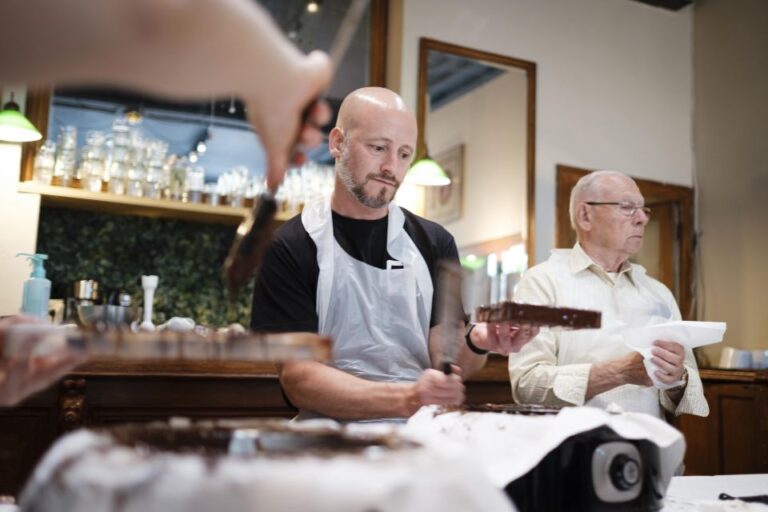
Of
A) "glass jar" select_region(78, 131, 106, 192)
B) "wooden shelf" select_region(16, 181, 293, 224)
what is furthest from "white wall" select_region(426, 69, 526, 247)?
"glass jar" select_region(78, 131, 106, 192)

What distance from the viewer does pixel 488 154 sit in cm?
472

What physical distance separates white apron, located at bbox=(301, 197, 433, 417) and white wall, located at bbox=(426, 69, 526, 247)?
2.63m

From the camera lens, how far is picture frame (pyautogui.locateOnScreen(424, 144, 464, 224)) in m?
4.58

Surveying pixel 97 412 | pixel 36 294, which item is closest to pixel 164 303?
pixel 36 294

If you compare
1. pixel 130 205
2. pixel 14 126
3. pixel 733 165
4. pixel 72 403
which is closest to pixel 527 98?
pixel 733 165

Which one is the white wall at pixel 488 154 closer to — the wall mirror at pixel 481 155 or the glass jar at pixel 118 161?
the wall mirror at pixel 481 155

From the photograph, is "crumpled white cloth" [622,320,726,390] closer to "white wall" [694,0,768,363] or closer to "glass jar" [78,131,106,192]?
"glass jar" [78,131,106,192]

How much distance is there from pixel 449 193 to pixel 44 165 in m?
2.28

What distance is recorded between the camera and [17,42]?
27.6 inches

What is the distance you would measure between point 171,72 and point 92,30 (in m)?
0.09

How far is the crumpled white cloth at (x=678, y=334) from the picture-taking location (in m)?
1.63

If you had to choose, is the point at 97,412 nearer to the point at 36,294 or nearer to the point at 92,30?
the point at 36,294

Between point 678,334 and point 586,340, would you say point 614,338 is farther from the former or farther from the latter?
point 678,334

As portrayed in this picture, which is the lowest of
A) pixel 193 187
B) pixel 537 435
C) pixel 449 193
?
pixel 537 435
